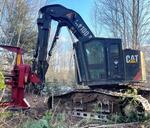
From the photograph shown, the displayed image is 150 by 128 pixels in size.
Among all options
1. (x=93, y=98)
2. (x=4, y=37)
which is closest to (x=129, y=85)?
(x=93, y=98)

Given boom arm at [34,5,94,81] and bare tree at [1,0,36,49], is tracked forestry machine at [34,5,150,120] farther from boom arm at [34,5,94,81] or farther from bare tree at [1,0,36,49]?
bare tree at [1,0,36,49]

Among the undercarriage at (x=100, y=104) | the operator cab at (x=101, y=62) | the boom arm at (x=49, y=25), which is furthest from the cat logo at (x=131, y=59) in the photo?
the boom arm at (x=49, y=25)

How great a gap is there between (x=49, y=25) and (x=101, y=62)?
8.22 feet

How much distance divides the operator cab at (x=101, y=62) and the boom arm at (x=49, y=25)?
3.50 ft

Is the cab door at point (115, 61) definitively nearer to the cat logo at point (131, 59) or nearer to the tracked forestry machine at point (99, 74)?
the tracked forestry machine at point (99, 74)

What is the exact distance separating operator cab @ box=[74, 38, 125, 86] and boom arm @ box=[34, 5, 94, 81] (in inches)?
42.0

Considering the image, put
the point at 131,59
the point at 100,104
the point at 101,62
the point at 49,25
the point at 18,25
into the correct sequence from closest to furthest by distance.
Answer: the point at 100,104
the point at 101,62
the point at 131,59
the point at 49,25
the point at 18,25

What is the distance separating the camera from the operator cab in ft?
35.2

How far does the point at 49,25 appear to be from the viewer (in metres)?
12.1

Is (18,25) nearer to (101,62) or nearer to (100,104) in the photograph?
(101,62)

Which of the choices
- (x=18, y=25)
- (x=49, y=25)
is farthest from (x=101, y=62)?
(x=18, y=25)

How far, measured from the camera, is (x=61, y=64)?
65.5 metres

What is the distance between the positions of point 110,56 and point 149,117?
2713 mm

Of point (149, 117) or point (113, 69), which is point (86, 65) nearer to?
point (113, 69)
